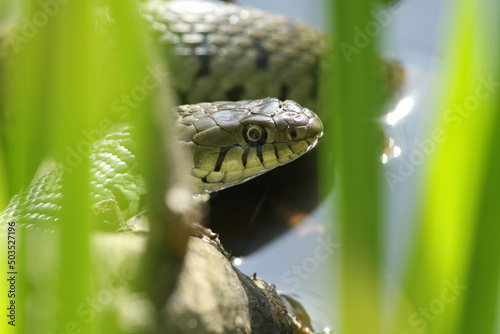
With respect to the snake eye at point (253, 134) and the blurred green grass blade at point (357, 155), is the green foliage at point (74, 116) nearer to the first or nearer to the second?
the blurred green grass blade at point (357, 155)

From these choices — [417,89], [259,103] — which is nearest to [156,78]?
[259,103]

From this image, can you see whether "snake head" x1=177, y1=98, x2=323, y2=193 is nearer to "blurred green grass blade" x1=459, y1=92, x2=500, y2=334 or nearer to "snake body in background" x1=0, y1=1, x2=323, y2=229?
"snake body in background" x1=0, y1=1, x2=323, y2=229

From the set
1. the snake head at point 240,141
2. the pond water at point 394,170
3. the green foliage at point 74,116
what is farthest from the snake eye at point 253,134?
the green foliage at point 74,116

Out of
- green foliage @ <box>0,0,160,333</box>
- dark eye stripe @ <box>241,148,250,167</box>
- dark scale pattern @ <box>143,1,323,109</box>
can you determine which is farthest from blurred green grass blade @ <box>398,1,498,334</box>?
dark scale pattern @ <box>143,1,323,109</box>

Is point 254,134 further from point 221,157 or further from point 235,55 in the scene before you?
point 235,55

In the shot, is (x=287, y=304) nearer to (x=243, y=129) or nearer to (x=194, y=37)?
(x=243, y=129)
